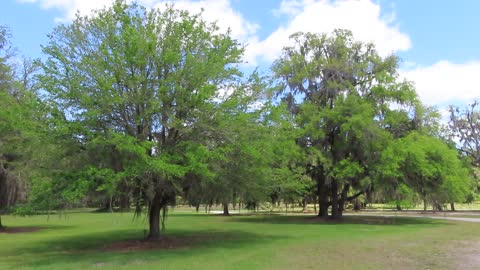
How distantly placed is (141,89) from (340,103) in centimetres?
1962

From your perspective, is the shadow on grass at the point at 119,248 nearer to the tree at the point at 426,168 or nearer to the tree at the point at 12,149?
the tree at the point at 12,149

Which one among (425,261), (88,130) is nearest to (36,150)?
(88,130)

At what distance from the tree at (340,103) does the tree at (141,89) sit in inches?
587

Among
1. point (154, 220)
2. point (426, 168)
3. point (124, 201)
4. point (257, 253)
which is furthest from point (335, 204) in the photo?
point (124, 201)

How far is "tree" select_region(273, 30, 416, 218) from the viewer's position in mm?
32094

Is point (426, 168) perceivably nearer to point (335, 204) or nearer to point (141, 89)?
point (335, 204)

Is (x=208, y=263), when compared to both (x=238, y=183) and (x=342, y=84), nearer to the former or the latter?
(x=238, y=183)

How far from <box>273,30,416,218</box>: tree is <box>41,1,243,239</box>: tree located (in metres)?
14.9

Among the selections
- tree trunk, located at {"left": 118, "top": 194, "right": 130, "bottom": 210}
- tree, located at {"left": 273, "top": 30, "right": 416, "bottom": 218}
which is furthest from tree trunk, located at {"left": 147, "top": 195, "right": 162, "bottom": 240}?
tree, located at {"left": 273, "top": 30, "right": 416, "bottom": 218}

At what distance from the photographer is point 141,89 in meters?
16.8

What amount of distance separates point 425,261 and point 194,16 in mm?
12671

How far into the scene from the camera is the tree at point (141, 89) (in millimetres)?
15859

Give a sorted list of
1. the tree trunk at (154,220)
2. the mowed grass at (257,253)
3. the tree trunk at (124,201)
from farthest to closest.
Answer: the tree trunk at (154,220)
the tree trunk at (124,201)
the mowed grass at (257,253)

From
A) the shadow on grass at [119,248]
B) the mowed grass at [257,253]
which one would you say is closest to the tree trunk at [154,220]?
the shadow on grass at [119,248]
